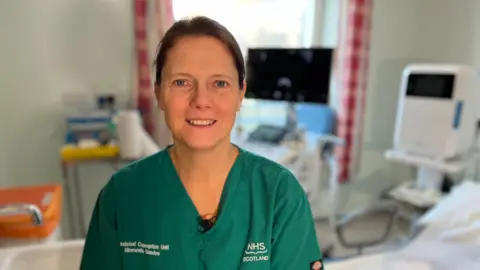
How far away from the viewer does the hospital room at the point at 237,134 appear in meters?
0.77

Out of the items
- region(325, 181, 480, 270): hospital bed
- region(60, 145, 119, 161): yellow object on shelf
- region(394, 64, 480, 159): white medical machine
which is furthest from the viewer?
region(394, 64, 480, 159): white medical machine

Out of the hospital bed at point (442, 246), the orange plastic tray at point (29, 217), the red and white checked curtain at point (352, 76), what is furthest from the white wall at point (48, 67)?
the hospital bed at point (442, 246)

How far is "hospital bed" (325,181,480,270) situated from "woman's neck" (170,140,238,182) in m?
0.64

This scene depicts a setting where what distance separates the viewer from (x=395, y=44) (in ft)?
9.66

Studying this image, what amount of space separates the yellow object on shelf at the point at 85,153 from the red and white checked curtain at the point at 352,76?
1502 millimetres

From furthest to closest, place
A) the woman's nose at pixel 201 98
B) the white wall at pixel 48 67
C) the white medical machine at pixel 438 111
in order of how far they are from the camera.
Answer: the white wall at pixel 48 67
the white medical machine at pixel 438 111
the woman's nose at pixel 201 98

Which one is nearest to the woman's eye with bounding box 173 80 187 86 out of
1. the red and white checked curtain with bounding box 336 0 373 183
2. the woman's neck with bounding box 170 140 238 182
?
the woman's neck with bounding box 170 140 238 182

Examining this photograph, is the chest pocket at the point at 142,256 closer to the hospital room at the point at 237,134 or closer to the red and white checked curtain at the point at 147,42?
the hospital room at the point at 237,134

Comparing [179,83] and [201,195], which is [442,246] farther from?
[179,83]

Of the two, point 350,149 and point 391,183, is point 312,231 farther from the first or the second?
point 391,183

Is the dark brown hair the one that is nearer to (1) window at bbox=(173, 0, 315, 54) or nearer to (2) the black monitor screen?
(2) the black monitor screen

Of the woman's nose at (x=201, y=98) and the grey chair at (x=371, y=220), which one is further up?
the woman's nose at (x=201, y=98)

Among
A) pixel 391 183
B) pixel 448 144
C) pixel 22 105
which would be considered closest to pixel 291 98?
pixel 448 144

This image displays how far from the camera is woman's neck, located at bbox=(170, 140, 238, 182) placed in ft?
2.52
